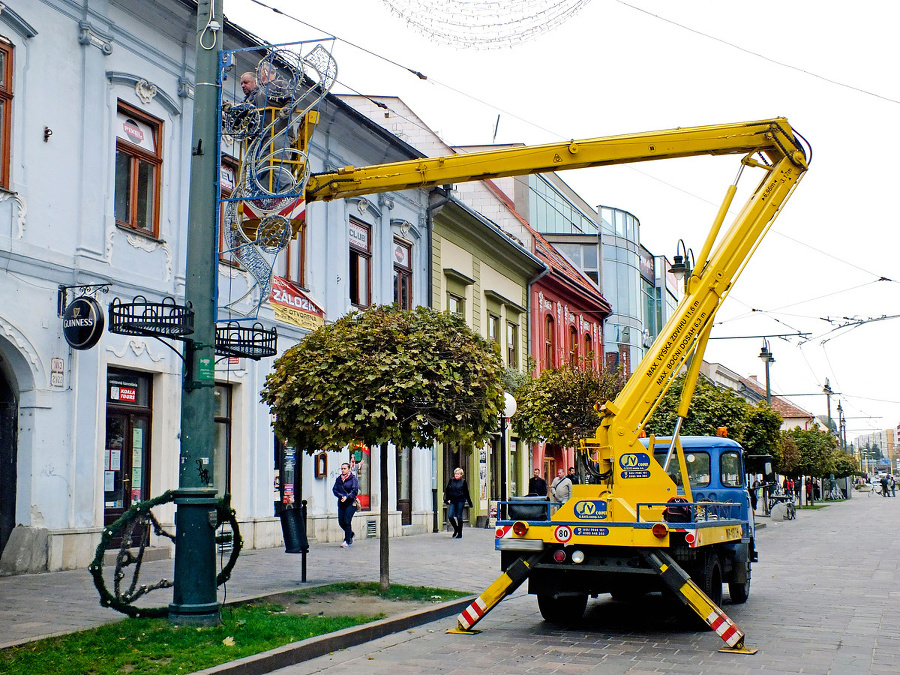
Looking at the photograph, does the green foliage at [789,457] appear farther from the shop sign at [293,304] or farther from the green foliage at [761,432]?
the shop sign at [293,304]

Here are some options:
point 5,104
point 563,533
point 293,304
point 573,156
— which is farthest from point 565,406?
point 5,104

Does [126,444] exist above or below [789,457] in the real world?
above

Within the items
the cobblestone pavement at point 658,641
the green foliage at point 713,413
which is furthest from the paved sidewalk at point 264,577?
the green foliage at point 713,413

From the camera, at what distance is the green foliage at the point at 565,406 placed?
970 inches

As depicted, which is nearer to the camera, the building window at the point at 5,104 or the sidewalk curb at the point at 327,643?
the sidewalk curb at the point at 327,643

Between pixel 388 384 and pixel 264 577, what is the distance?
3.60 meters

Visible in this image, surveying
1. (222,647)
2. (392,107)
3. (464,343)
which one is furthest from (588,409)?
(222,647)

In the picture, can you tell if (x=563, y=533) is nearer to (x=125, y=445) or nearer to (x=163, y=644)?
(x=163, y=644)

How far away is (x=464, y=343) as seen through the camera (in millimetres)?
12320

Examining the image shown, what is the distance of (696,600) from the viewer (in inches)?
361

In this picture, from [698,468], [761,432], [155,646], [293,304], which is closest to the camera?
[155,646]

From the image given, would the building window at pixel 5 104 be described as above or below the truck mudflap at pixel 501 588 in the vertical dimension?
above

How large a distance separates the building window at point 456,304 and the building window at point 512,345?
4.32 meters

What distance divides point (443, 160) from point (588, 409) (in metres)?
12.0
